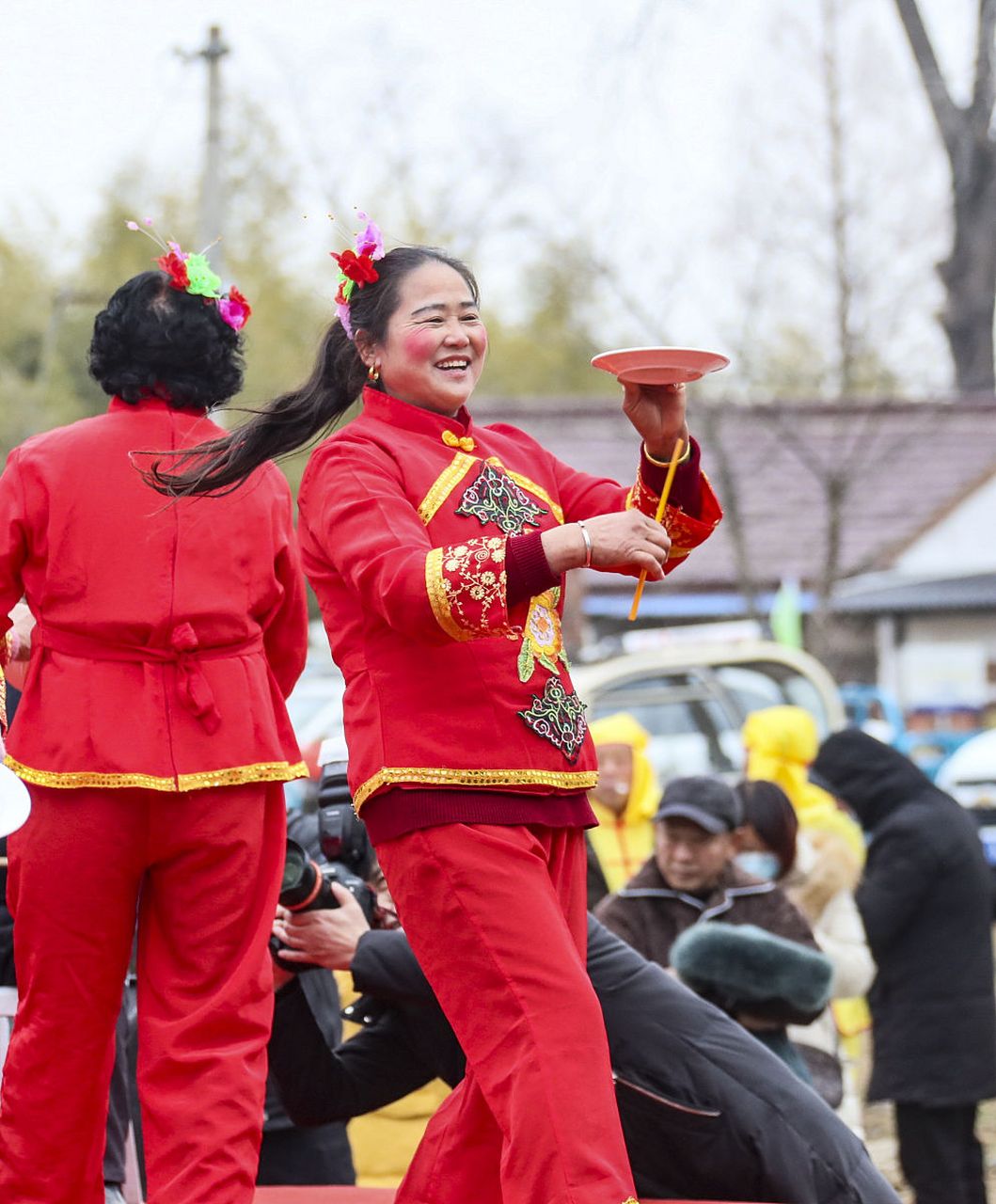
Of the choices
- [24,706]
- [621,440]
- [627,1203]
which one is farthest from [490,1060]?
[621,440]

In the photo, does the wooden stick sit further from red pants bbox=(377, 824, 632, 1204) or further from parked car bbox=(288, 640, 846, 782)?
parked car bbox=(288, 640, 846, 782)

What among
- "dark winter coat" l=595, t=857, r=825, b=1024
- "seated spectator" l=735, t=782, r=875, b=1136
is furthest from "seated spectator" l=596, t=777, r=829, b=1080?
"seated spectator" l=735, t=782, r=875, b=1136

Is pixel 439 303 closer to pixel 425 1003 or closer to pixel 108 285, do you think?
pixel 425 1003

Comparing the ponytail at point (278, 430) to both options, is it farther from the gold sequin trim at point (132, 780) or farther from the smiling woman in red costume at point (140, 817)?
the gold sequin trim at point (132, 780)

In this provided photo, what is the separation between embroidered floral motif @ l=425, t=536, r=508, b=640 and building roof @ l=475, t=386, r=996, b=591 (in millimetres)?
15216

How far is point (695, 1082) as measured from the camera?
10.6ft

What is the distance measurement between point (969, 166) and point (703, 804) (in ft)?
30.4

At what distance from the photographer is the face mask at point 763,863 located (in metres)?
5.73

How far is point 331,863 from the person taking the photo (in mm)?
3707

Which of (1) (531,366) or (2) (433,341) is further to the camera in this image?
(1) (531,366)

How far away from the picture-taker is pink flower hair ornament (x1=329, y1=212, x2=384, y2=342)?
295cm

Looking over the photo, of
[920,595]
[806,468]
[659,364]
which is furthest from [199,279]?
[806,468]

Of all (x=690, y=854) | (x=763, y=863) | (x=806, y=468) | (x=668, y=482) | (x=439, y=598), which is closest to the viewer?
(x=439, y=598)

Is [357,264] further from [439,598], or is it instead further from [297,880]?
[297,880]
